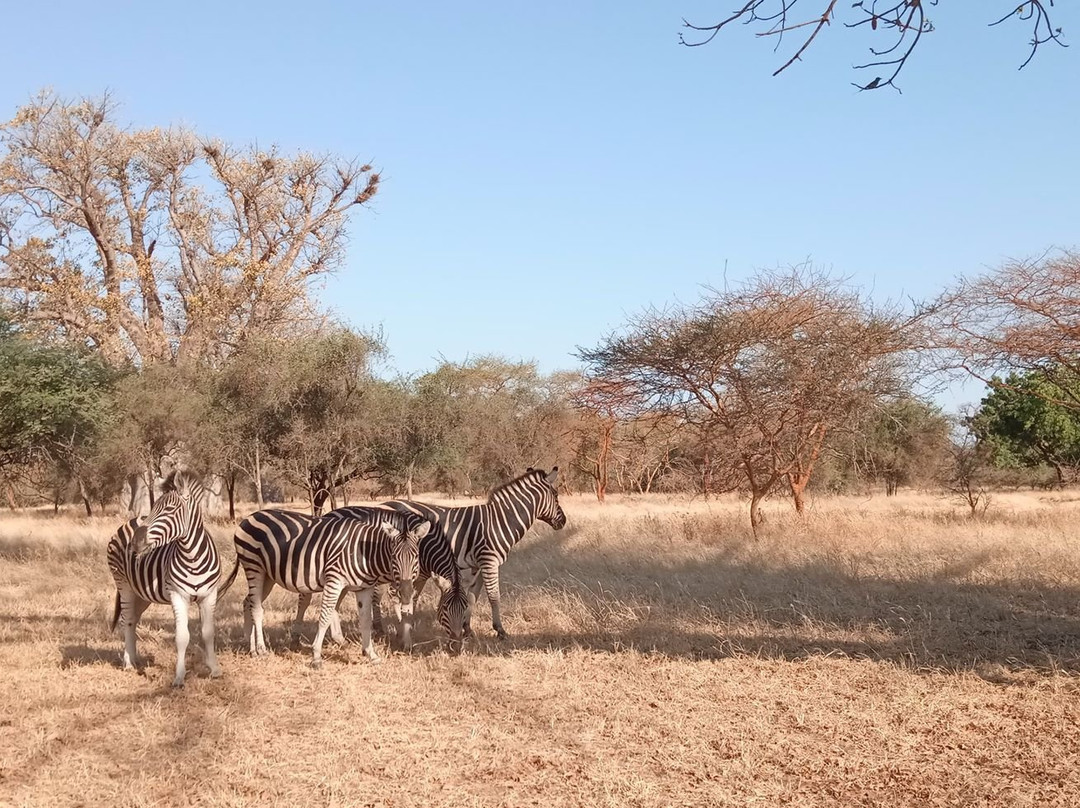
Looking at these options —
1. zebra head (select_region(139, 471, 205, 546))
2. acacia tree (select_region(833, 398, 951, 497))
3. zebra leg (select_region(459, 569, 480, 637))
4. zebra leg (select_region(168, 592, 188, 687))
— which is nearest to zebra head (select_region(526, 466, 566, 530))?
zebra leg (select_region(459, 569, 480, 637))

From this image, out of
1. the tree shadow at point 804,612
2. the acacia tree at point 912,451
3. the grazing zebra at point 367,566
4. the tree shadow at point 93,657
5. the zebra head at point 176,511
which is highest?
the acacia tree at point 912,451

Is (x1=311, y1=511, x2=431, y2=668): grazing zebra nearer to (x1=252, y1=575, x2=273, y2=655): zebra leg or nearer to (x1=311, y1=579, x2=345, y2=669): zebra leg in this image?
(x1=311, y1=579, x2=345, y2=669): zebra leg

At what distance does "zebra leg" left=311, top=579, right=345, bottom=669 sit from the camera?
26.5 ft

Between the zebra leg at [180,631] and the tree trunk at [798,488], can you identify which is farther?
the tree trunk at [798,488]

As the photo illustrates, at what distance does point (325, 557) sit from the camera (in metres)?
8.51

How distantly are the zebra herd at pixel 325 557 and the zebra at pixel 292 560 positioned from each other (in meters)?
0.01

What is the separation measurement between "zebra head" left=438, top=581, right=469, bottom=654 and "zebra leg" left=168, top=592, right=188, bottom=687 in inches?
95.8

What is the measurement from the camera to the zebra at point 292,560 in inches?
337

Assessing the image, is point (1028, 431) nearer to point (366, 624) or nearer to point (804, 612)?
point (804, 612)

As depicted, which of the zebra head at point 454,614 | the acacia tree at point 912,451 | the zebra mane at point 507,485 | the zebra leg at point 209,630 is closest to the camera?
the zebra leg at point 209,630

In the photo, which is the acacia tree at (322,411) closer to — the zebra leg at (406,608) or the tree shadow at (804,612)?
the tree shadow at (804,612)

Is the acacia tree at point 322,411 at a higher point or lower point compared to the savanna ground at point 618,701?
higher

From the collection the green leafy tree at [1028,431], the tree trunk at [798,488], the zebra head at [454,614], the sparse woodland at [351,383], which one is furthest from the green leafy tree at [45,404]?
the green leafy tree at [1028,431]

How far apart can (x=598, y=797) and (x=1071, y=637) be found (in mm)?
5583
